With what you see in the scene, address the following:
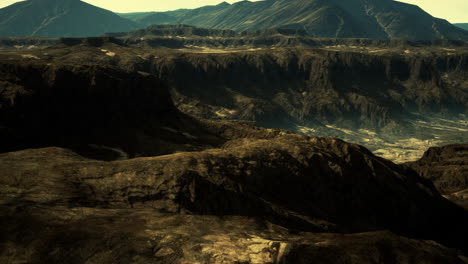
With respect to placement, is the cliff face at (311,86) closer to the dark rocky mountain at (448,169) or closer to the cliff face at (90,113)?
the cliff face at (90,113)

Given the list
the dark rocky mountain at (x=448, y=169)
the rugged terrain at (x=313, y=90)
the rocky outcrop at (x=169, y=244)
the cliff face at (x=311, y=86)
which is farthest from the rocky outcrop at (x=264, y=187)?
the cliff face at (x=311, y=86)

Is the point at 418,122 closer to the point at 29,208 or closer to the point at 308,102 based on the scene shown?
the point at 308,102

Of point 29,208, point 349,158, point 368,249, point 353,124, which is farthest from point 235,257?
point 353,124

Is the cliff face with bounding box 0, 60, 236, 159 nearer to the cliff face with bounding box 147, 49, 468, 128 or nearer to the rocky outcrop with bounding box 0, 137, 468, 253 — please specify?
the rocky outcrop with bounding box 0, 137, 468, 253

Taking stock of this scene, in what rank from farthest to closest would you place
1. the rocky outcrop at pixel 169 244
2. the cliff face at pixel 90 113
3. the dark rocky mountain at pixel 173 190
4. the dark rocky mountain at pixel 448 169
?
1. the dark rocky mountain at pixel 448 169
2. the cliff face at pixel 90 113
3. the dark rocky mountain at pixel 173 190
4. the rocky outcrop at pixel 169 244

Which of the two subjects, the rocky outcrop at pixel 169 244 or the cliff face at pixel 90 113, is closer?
the rocky outcrop at pixel 169 244

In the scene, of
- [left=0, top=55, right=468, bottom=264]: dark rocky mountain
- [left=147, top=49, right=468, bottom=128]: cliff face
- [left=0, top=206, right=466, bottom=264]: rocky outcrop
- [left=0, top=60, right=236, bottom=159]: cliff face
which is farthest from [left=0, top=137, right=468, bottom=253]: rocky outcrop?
[left=147, top=49, right=468, bottom=128]: cliff face

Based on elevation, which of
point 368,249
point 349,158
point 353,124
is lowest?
point 353,124
